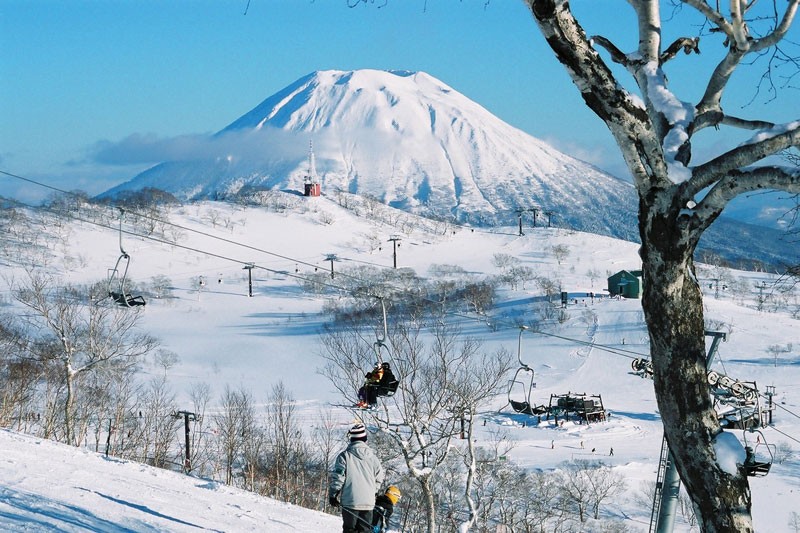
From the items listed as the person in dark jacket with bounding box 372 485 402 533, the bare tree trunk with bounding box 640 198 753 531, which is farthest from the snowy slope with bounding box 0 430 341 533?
the bare tree trunk with bounding box 640 198 753 531

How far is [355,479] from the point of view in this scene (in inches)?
297

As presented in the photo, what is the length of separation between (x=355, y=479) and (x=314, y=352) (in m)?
55.5

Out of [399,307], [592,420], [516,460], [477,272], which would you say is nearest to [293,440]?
[516,460]

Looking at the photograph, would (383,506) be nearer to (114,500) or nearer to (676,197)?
(114,500)

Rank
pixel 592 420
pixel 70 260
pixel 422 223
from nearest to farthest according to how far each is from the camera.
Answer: pixel 592 420
pixel 70 260
pixel 422 223

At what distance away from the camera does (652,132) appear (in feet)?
14.5

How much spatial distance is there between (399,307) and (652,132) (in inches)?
2623

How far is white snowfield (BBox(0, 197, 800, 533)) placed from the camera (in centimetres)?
1030

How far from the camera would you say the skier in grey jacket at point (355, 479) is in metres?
7.49

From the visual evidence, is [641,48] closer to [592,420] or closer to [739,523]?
[739,523]

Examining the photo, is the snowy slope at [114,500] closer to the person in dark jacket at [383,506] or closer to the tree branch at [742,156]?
the person in dark jacket at [383,506]

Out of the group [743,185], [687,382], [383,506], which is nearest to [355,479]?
[383,506]

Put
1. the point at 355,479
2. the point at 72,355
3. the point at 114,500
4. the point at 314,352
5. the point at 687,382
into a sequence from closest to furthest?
the point at 687,382
the point at 355,479
the point at 114,500
the point at 72,355
the point at 314,352

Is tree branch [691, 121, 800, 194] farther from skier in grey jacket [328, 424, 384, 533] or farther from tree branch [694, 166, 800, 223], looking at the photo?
skier in grey jacket [328, 424, 384, 533]
